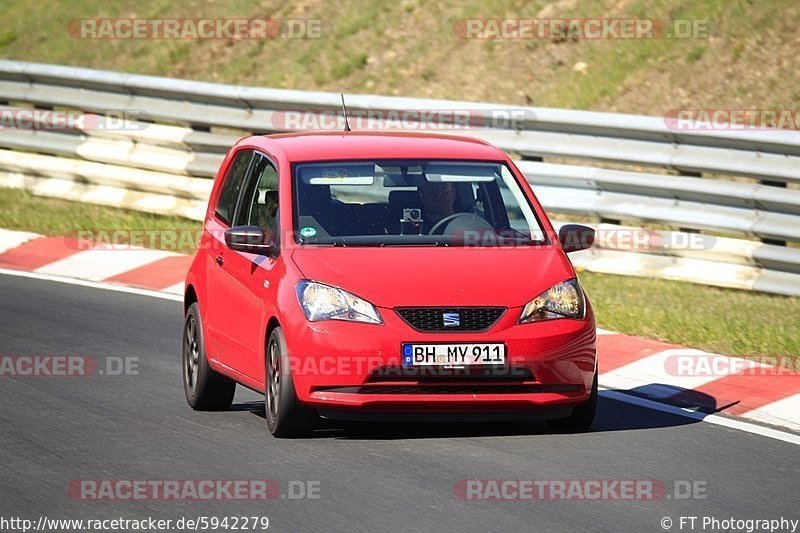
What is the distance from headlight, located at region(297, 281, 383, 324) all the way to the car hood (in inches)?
1.4

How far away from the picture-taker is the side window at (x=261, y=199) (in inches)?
372

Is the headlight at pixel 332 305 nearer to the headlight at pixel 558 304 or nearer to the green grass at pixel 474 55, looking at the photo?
the headlight at pixel 558 304

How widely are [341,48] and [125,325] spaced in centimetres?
956

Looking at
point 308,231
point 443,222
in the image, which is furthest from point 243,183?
point 443,222

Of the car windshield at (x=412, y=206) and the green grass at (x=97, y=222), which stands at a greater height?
the car windshield at (x=412, y=206)

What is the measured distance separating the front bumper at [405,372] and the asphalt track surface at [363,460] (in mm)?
247

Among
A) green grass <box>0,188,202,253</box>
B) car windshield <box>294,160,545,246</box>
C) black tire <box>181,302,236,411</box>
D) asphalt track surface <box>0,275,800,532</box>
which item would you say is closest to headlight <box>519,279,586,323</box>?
car windshield <box>294,160,545,246</box>

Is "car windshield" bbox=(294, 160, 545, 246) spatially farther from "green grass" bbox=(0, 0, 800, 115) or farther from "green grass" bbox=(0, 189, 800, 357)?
"green grass" bbox=(0, 0, 800, 115)

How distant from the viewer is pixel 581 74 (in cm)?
1850

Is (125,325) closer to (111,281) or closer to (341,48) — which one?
(111,281)

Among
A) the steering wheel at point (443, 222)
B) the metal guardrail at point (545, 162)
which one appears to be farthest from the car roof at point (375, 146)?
the metal guardrail at point (545, 162)

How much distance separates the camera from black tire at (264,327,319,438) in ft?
27.6

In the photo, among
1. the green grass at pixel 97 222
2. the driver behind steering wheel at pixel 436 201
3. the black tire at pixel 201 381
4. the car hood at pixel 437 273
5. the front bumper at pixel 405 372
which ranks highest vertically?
the driver behind steering wheel at pixel 436 201

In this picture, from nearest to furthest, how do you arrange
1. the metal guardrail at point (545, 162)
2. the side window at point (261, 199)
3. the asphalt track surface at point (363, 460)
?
the asphalt track surface at point (363, 460) → the side window at point (261, 199) → the metal guardrail at point (545, 162)
